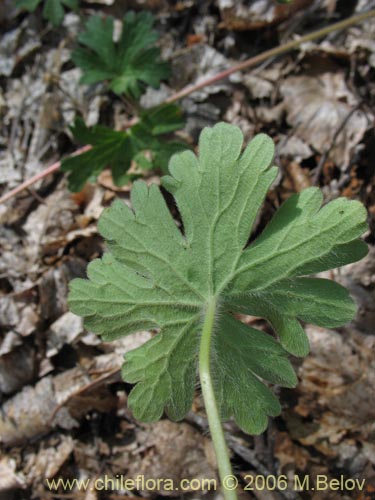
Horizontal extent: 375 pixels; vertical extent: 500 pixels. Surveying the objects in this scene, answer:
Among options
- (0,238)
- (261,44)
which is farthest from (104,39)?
(0,238)

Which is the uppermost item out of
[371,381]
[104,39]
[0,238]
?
[104,39]

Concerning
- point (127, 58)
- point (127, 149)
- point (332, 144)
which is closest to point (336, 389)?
point (332, 144)

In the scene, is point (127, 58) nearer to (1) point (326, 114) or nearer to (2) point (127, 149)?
(2) point (127, 149)

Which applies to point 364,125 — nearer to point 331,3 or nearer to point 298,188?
point 298,188

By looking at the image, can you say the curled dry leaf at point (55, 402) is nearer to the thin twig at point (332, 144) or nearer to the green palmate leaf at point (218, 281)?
the green palmate leaf at point (218, 281)

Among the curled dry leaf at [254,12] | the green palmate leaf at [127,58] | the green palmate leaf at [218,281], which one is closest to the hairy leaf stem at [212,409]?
the green palmate leaf at [218,281]

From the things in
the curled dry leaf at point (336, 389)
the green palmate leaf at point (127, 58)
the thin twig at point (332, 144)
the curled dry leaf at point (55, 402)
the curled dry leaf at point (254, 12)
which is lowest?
the curled dry leaf at point (336, 389)
